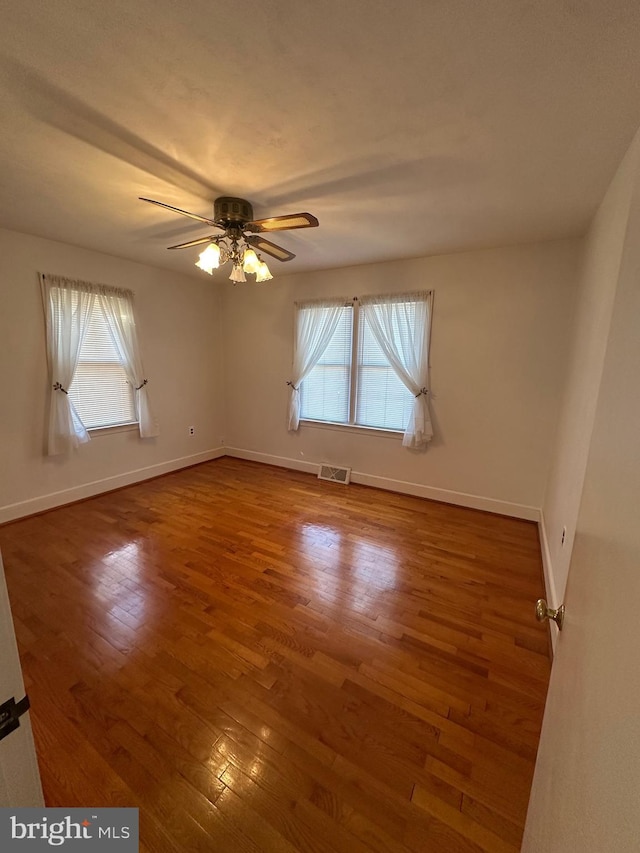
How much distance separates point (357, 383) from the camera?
154 inches

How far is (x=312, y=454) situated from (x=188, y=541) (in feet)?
6.50

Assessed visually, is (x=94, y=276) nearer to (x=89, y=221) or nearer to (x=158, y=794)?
(x=89, y=221)

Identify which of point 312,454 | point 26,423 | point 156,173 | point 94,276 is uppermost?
point 156,173

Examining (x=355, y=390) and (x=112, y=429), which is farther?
(x=355, y=390)

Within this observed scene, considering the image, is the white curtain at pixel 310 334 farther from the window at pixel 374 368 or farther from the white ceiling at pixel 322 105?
the white ceiling at pixel 322 105

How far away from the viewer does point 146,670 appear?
5.29ft

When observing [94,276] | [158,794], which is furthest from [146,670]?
[94,276]

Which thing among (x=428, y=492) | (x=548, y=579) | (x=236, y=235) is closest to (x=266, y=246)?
(x=236, y=235)

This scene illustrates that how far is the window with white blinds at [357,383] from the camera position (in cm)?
372

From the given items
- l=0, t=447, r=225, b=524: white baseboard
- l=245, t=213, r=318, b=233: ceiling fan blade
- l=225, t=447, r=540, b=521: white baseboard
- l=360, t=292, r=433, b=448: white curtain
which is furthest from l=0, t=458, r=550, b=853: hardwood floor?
l=245, t=213, r=318, b=233: ceiling fan blade

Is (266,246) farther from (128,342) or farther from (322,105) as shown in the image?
(128,342)

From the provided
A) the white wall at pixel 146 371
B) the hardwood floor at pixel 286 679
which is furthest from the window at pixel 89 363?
the hardwood floor at pixel 286 679

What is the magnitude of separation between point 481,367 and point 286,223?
7.52 ft

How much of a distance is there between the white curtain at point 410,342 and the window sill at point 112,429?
2.98 meters
